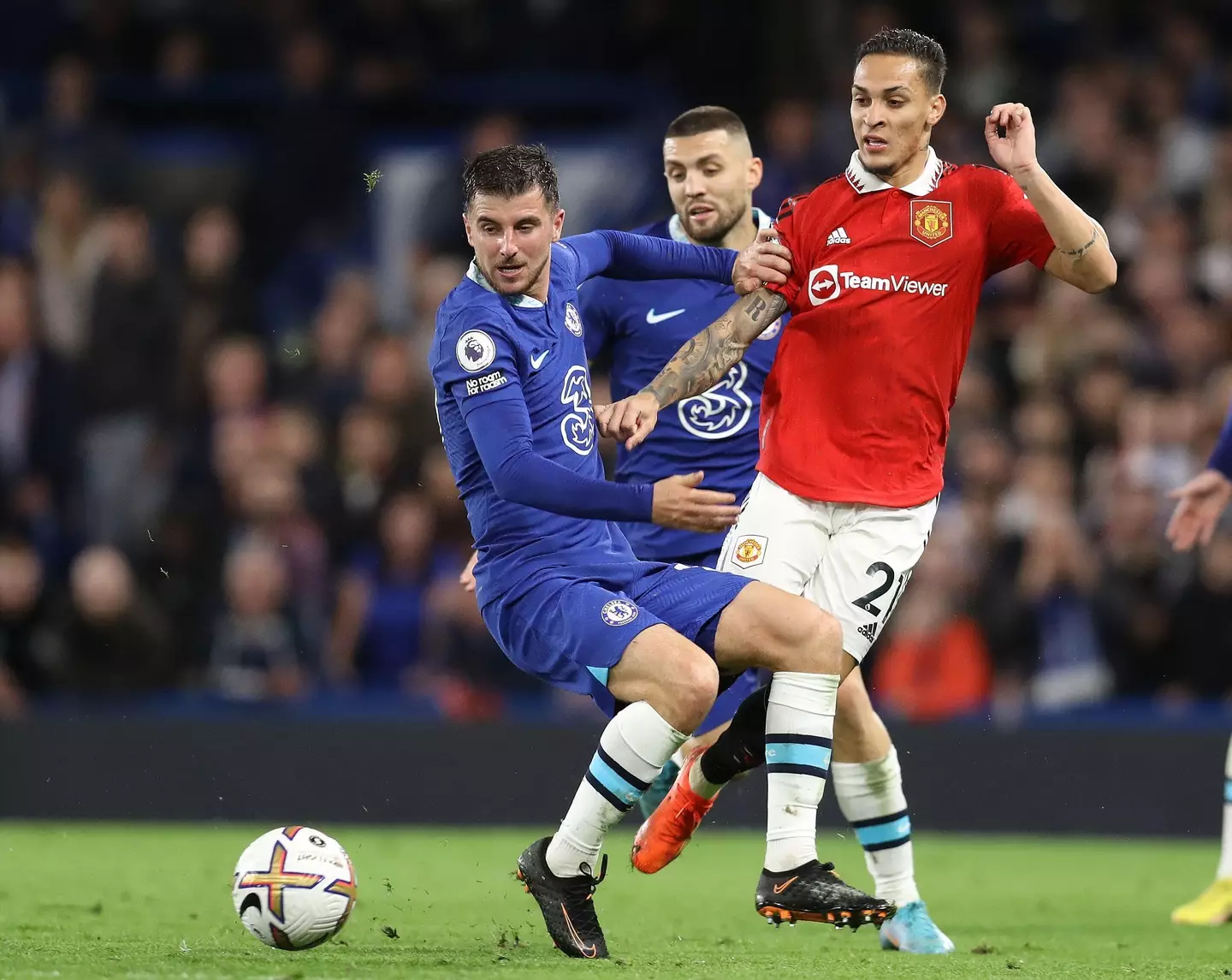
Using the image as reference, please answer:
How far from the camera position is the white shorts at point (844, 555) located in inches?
264

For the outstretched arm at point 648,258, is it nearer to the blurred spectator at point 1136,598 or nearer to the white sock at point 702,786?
the white sock at point 702,786

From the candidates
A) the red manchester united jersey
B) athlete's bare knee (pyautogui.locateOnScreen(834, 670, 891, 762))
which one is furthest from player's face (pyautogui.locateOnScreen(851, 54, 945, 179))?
athlete's bare knee (pyautogui.locateOnScreen(834, 670, 891, 762))

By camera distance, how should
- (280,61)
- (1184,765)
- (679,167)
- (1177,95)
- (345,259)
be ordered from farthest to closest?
(280,61) < (345,259) < (1177,95) < (1184,765) < (679,167)

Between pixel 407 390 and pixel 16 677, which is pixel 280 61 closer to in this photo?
pixel 407 390

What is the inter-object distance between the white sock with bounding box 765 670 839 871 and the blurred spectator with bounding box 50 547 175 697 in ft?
20.9

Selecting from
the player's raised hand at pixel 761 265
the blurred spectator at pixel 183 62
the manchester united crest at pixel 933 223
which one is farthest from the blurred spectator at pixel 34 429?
the manchester united crest at pixel 933 223

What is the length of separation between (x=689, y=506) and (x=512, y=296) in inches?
42.1

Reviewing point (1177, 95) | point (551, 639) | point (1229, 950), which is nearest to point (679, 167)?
point (551, 639)

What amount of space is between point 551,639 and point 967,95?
28.9 feet

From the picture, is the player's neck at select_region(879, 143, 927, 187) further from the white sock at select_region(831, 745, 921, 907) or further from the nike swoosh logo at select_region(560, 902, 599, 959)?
the nike swoosh logo at select_region(560, 902, 599, 959)

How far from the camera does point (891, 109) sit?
6.64m

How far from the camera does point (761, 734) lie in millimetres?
6738

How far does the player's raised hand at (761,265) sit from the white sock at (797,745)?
1.40m

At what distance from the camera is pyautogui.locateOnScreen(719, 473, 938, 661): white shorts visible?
22.0 ft
